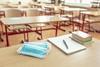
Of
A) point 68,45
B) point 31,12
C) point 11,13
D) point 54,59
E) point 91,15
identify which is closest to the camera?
point 54,59

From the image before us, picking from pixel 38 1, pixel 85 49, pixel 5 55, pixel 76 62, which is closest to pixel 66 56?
pixel 76 62

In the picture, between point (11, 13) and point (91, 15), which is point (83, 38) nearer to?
point (11, 13)

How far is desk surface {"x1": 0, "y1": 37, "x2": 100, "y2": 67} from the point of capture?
0.99 m

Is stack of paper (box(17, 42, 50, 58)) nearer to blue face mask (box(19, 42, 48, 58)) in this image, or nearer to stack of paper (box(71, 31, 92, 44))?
blue face mask (box(19, 42, 48, 58))

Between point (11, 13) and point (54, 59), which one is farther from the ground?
point (11, 13)

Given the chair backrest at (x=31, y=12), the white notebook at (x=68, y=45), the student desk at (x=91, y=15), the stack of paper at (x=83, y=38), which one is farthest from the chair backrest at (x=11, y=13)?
the stack of paper at (x=83, y=38)

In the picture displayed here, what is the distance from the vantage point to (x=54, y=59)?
1067 mm

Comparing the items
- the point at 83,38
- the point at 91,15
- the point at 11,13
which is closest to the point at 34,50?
the point at 83,38

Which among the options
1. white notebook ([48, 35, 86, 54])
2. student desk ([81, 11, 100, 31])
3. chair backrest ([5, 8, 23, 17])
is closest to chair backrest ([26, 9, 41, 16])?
chair backrest ([5, 8, 23, 17])

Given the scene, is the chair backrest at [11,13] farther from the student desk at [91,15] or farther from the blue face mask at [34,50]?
the blue face mask at [34,50]

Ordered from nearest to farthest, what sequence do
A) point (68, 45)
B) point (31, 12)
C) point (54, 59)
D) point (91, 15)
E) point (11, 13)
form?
point (54, 59) → point (68, 45) → point (11, 13) → point (31, 12) → point (91, 15)

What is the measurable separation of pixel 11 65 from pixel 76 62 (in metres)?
0.45

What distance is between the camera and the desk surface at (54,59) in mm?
988

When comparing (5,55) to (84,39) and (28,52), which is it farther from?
(84,39)
